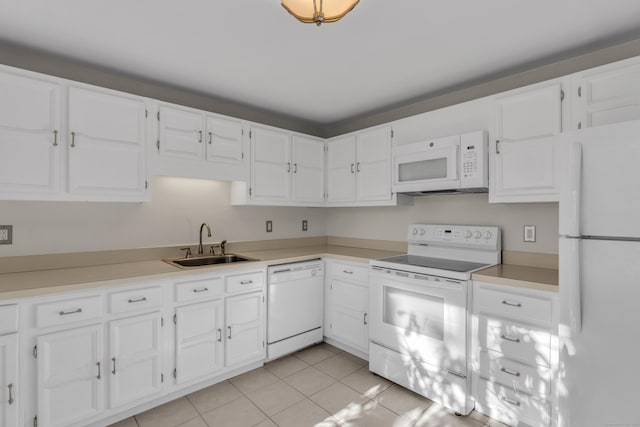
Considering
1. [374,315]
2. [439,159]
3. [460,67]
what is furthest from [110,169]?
[460,67]

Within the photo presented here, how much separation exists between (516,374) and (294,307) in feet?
5.81

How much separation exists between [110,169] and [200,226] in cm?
95

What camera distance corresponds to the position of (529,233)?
2385mm

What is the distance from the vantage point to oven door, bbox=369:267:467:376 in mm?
2123

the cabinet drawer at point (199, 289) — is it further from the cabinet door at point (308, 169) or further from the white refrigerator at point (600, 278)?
the white refrigerator at point (600, 278)

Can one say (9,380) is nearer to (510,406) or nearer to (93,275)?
(93,275)

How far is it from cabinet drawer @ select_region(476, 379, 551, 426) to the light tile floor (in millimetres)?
92

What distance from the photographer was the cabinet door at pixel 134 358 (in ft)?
6.45

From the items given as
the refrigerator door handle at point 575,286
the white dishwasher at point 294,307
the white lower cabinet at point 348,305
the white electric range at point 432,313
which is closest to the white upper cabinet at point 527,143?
the white electric range at point 432,313

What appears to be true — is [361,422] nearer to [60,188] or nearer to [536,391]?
[536,391]

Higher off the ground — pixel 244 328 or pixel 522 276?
pixel 522 276

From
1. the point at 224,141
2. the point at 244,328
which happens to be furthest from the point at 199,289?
the point at 224,141

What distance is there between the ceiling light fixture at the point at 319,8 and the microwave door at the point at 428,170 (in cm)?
146

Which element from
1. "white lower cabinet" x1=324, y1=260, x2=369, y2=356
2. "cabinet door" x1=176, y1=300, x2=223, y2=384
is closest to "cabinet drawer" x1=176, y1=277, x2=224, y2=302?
"cabinet door" x1=176, y1=300, x2=223, y2=384
